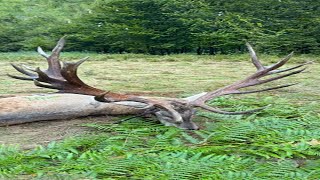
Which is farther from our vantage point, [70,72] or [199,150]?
[70,72]

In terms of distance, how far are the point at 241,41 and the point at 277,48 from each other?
78 centimetres

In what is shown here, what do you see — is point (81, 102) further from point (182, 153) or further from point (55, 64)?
point (182, 153)

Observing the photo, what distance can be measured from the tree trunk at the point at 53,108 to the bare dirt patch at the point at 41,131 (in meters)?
0.04

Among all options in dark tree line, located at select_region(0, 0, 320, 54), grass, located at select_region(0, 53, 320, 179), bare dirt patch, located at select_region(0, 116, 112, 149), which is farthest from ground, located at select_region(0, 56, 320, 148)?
dark tree line, located at select_region(0, 0, 320, 54)

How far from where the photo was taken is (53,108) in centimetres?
320

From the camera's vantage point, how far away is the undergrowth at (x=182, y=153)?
209 centimetres

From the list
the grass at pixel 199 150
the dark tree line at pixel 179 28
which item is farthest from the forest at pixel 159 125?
the dark tree line at pixel 179 28

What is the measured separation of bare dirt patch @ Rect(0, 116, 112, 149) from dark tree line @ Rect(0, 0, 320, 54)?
6.98 m

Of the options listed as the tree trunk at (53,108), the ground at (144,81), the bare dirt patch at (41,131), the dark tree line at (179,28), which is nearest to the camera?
the bare dirt patch at (41,131)

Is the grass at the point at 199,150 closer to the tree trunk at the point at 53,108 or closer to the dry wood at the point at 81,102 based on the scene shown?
the dry wood at the point at 81,102

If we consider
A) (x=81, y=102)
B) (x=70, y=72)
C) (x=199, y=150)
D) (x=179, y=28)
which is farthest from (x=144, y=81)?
(x=179, y=28)

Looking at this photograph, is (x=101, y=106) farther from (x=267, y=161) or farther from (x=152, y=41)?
(x=152, y=41)

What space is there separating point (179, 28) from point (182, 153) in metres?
8.68

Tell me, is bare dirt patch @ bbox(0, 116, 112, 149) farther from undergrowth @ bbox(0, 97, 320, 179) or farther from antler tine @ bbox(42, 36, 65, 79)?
antler tine @ bbox(42, 36, 65, 79)
